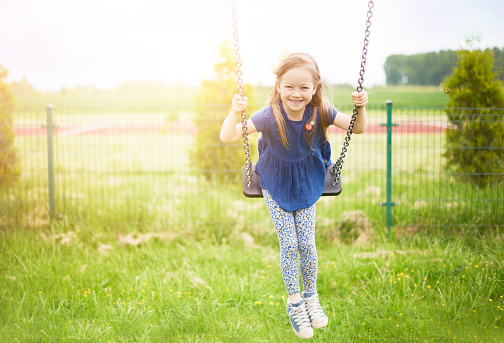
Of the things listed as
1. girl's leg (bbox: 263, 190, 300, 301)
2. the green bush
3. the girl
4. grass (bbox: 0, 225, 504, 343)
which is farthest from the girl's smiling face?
the green bush

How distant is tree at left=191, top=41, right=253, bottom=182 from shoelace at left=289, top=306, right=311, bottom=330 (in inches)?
123

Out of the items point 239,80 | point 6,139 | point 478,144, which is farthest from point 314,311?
point 6,139

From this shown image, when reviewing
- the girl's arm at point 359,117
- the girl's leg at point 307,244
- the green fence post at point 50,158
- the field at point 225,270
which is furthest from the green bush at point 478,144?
the green fence post at point 50,158

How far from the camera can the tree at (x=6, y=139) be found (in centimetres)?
571

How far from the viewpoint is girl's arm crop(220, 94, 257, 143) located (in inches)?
96.2

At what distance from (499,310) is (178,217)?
3422 millimetres

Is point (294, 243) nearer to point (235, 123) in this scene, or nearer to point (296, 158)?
point (296, 158)

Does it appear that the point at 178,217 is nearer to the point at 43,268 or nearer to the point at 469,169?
the point at 43,268

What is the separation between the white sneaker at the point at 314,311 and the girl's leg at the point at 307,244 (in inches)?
1.6

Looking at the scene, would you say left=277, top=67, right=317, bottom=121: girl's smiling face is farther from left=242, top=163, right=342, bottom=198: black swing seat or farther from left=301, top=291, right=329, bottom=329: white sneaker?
left=301, top=291, right=329, bottom=329: white sneaker

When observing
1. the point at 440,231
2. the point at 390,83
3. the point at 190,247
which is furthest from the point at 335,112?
the point at 390,83

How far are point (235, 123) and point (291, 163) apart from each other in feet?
1.33

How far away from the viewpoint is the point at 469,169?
5625mm

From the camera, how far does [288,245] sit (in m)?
2.53
